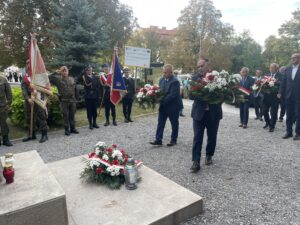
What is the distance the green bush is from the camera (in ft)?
25.9

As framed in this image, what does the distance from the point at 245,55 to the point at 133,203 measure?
40.8 meters

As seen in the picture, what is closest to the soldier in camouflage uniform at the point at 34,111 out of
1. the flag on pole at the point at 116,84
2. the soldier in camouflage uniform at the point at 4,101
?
the soldier in camouflage uniform at the point at 4,101

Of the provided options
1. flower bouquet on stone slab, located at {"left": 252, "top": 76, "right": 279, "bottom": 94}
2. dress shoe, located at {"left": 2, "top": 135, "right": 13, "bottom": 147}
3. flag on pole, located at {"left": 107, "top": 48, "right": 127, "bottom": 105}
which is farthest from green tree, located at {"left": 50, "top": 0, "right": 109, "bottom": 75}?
flower bouquet on stone slab, located at {"left": 252, "top": 76, "right": 279, "bottom": 94}

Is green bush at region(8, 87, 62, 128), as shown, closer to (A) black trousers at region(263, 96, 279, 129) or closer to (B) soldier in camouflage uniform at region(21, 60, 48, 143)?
(B) soldier in camouflage uniform at region(21, 60, 48, 143)

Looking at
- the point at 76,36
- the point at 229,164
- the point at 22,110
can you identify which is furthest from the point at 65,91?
the point at 229,164

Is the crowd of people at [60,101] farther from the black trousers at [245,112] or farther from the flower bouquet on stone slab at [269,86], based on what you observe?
the flower bouquet on stone slab at [269,86]

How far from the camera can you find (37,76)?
6508 mm

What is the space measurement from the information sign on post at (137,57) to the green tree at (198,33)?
2372cm

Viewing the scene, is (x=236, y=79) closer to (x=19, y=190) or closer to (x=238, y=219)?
(x=238, y=219)

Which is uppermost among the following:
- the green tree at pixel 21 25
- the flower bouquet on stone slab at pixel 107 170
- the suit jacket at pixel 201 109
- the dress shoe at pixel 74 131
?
the green tree at pixel 21 25

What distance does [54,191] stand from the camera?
2.54m

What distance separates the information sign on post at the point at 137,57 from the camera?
11625 mm

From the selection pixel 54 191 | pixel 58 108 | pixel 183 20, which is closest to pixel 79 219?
pixel 54 191

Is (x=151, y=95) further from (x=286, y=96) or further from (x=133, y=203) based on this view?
(x=286, y=96)
